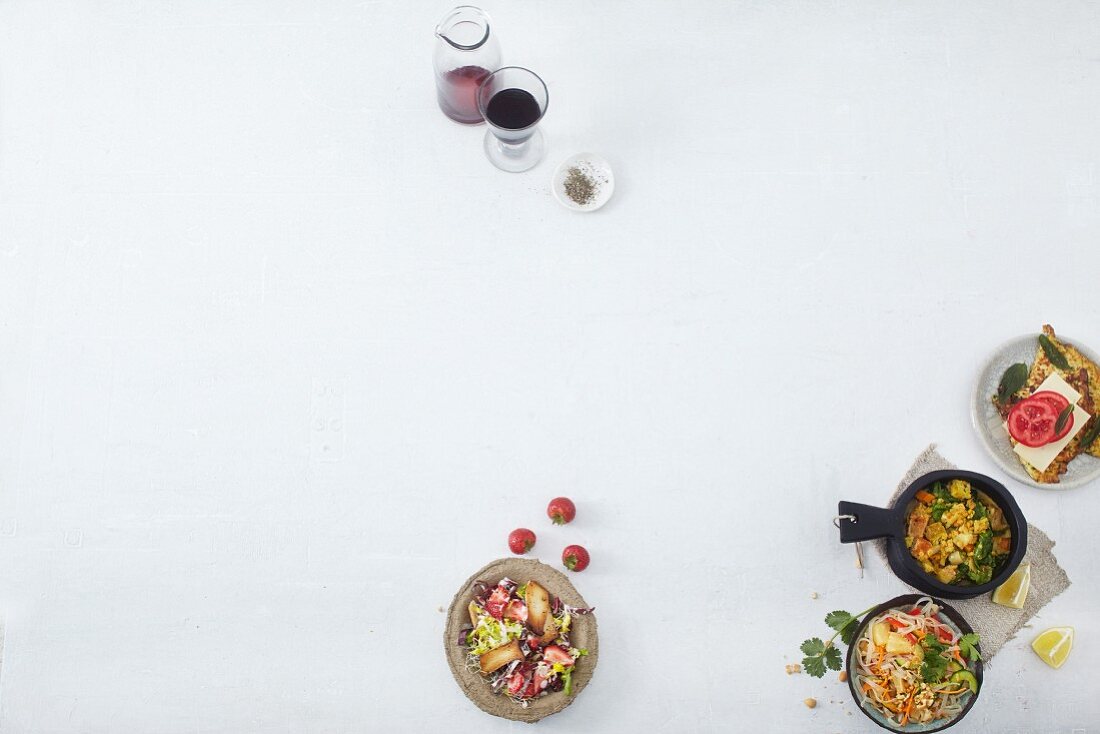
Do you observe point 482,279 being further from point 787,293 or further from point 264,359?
point 787,293

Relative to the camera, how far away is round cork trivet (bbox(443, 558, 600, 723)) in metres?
1.92

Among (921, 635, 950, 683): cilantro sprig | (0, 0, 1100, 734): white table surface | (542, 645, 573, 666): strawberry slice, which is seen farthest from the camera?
(0, 0, 1100, 734): white table surface

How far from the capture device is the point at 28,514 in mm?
2027

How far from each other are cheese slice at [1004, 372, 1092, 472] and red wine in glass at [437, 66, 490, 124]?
1571 mm

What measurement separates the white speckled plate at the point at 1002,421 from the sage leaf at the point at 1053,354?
27 millimetres

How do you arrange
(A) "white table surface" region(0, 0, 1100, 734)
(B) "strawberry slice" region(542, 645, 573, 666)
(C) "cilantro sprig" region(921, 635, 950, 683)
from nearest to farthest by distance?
(C) "cilantro sprig" region(921, 635, 950, 683)
(B) "strawberry slice" region(542, 645, 573, 666)
(A) "white table surface" region(0, 0, 1100, 734)

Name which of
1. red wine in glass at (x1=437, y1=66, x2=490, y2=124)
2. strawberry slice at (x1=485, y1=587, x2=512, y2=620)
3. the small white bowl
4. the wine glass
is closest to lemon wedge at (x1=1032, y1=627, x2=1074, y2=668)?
strawberry slice at (x1=485, y1=587, x2=512, y2=620)

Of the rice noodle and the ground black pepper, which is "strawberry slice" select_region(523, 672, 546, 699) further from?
the ground black pepper

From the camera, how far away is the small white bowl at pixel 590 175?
2.06 m

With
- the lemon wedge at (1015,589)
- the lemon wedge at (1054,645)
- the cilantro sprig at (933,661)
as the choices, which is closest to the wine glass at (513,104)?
the cilantro sprig at (933,661)

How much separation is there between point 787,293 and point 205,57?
166 cm

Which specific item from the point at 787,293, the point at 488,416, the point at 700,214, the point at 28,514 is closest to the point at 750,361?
the point at 787,293

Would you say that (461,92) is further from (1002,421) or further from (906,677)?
(906,677)

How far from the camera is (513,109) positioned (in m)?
1.96
